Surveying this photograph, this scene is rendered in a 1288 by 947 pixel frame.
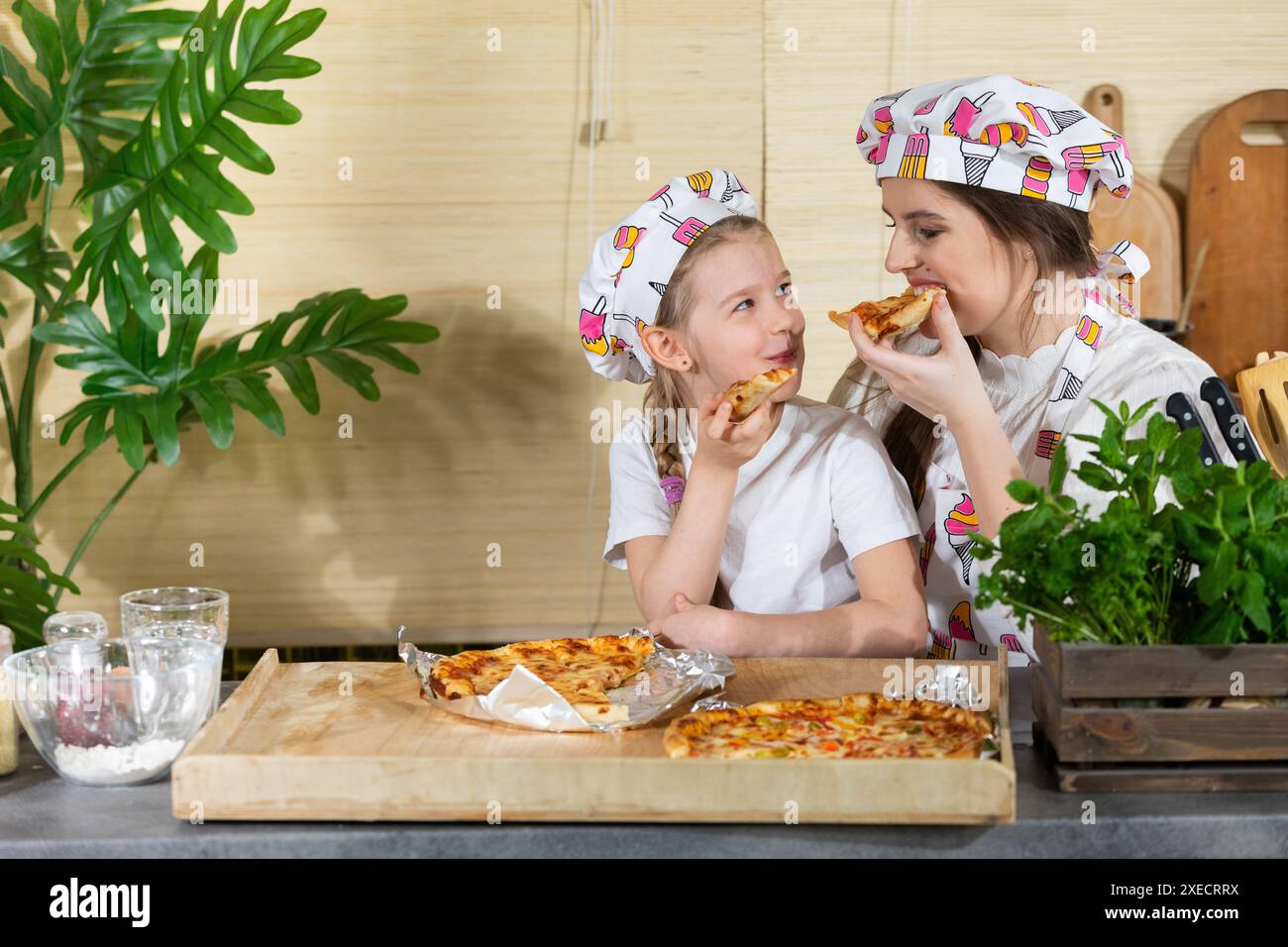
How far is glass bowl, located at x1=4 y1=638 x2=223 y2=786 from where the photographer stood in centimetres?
137

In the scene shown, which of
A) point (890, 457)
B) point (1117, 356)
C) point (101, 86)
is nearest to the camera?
point (1117, 356)

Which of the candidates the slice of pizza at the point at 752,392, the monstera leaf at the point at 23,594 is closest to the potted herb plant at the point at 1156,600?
the slice of pizza at the point at 752,392

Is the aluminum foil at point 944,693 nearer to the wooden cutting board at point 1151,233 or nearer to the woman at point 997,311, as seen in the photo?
the woman at point 997,311

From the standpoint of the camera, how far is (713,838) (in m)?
1.27

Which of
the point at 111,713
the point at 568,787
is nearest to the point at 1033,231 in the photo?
the point at 568,787

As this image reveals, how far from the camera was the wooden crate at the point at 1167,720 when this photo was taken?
4.27 ft

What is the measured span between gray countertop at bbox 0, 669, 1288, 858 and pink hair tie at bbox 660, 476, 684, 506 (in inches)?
39.3

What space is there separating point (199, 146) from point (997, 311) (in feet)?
5.91

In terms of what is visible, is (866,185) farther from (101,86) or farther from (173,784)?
(173,784)

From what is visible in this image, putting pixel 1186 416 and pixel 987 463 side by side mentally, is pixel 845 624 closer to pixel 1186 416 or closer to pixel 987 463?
pixel 987 463

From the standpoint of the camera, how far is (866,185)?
147 inches

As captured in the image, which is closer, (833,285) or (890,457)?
(890,457)
